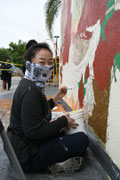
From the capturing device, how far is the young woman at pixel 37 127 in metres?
1.67

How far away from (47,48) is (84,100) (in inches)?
46.3

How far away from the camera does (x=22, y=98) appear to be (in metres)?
1.69

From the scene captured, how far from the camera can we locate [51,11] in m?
9.70

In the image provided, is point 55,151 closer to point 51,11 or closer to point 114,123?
point 114,123

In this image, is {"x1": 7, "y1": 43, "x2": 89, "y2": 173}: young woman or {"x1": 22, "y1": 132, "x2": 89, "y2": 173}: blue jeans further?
Answer: {"x1": 22, "y1": 132, "x2": 89, "y2": 173}: blue jeans

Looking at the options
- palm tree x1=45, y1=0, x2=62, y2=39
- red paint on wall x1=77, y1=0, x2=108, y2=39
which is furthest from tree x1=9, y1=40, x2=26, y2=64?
red paint on wall x1=77, y1=0, x2=108, y2=39

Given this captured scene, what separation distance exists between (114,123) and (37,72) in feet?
2.92

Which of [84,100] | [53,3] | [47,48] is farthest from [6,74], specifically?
[47,48]

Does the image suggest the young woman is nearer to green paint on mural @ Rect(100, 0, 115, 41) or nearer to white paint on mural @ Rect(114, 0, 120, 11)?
green paint on mural @ Rect(100, 0, 115, 41)

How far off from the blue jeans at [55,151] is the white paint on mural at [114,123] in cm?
27

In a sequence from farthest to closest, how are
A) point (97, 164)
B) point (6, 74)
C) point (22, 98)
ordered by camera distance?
1. point (6, 74)
2. point (97, 164)
3. point (22, 98)

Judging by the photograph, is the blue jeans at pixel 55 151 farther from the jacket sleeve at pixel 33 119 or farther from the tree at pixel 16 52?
the tree at pixel 16 52

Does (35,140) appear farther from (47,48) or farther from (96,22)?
(96,22)

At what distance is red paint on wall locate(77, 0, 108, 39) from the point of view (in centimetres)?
204
